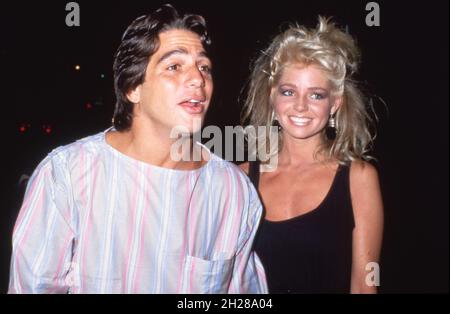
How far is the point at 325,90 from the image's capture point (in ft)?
6.90

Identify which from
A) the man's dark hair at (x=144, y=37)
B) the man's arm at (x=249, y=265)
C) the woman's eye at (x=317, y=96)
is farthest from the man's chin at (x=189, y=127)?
the woman's eye at (x=317, y=96)

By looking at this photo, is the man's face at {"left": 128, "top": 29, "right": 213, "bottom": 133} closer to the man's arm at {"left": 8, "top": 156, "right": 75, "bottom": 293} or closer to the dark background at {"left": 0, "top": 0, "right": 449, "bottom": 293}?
the man's arm at {"left": 8, "top": 156, "right": 75, "bottom": 293}

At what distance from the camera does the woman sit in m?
2.00

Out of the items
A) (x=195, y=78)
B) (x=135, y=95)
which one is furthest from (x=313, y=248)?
(x=135, y=95)

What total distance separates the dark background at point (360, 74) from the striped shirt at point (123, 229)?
198cm

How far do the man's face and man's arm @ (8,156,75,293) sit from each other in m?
0.46

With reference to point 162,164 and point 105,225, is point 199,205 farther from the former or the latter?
point 105,225

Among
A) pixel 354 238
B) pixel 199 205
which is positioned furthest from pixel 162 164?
pixel 354 238

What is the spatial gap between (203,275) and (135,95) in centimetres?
84

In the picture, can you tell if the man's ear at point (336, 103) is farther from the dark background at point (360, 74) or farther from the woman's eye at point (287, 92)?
the dark background at point (360, 74)

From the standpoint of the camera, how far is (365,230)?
6.60ft

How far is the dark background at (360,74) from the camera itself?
3.40m

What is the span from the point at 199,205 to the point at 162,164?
25cm

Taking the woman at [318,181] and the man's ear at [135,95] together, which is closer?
the man's ear at [135,95]
